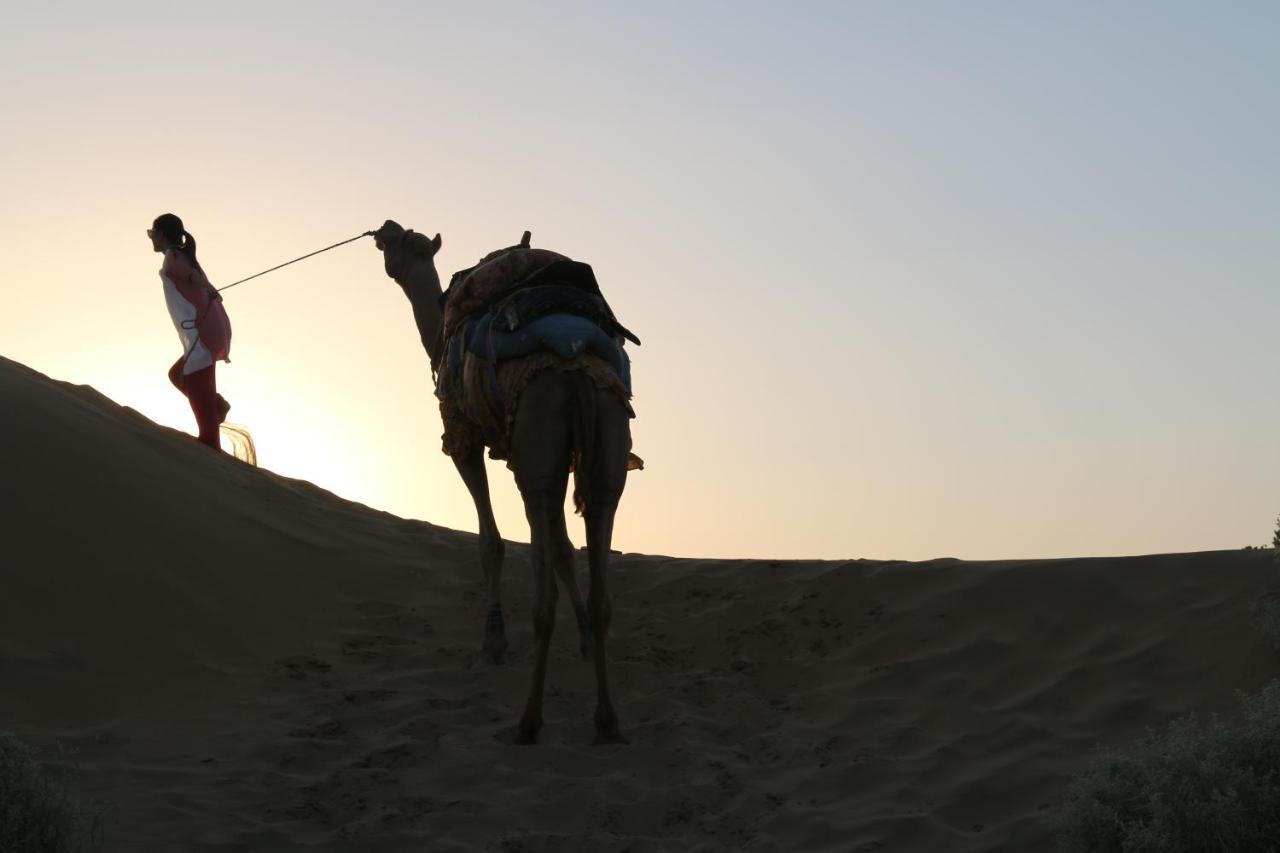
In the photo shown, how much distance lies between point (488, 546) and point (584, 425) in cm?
242

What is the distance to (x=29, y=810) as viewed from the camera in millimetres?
6215

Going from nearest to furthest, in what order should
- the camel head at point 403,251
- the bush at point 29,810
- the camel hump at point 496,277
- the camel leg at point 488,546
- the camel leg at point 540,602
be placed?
1. the bush at point 29,810
2. the camel leg at point 540,602
3. the camel hump at point 496,277
4. the camel leg at point 488,546
5. the camel head at point 403,251

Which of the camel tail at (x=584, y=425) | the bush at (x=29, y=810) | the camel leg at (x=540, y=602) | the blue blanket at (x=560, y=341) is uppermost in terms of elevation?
the blue blanket at (x=560, y=341)

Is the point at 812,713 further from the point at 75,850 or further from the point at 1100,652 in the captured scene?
the point at 75,850

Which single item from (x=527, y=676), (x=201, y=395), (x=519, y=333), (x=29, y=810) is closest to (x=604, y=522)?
(x=519, y=333)

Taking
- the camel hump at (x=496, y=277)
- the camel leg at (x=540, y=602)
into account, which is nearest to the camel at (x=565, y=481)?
the camel leg at (x=540, y=602)

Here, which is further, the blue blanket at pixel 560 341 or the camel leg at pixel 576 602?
the camel leg at pixel 576 602

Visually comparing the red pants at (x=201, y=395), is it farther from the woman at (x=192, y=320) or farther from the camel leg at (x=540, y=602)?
the camel leg at (x=540, y=602)

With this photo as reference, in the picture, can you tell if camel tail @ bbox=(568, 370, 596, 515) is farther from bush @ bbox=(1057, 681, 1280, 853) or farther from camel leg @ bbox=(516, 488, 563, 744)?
bush @ bbox=(1057, 681, 1280, 853)

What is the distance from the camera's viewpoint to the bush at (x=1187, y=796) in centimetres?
579

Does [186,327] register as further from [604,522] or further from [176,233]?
[604,522]

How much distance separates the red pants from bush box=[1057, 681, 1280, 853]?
1006 cm

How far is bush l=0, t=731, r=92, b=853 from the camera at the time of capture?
6141mm

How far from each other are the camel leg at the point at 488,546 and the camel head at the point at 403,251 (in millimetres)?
1847
